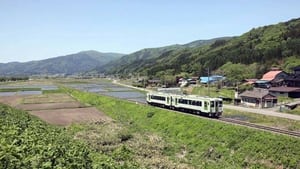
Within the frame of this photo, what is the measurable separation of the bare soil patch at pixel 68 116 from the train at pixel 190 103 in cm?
827

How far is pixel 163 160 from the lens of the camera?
2456cm

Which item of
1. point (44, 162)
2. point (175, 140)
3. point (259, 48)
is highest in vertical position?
point (259, 48)

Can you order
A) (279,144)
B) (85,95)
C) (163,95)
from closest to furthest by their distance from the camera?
(279,144)
(163,95)
(85,95)

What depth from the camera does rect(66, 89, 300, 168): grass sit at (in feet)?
75.5

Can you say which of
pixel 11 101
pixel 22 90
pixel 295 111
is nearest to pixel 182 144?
pixel 295 111

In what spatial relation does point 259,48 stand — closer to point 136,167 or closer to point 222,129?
point 222,129

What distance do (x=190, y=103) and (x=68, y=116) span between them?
1734 cm

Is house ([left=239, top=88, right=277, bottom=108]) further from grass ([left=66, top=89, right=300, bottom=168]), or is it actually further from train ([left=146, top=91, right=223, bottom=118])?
grass ([left=66, top=89, right=300, bottom=168])

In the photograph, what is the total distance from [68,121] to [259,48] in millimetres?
79459

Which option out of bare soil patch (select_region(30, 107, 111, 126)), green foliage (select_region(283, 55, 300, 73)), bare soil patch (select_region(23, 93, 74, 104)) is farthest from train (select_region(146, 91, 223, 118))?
green foliage (select_region(283, 55, 300, 73))

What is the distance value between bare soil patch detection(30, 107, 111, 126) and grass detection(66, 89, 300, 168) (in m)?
5.48

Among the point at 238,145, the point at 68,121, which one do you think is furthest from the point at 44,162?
the point at 68,121

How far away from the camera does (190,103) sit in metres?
40.0

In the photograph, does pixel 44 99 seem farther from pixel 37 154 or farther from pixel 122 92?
pixel 37 154
